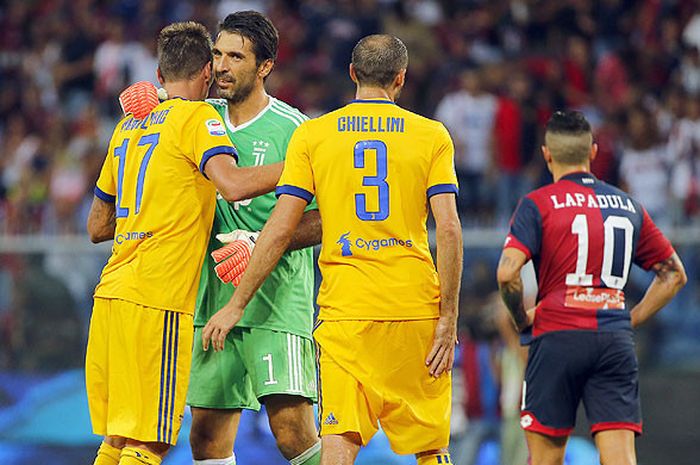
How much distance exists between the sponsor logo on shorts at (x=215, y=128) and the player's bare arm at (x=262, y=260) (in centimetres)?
46

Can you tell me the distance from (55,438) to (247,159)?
5.13 meters

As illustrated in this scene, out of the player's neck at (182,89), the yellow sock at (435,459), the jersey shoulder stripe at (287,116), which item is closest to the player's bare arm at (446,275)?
the yellow sock at (435,459)

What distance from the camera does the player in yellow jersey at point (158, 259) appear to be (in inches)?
223

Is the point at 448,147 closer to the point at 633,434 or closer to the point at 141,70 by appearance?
the point at 633,434

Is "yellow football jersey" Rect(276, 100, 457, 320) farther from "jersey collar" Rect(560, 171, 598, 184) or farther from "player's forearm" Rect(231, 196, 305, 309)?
"jersey collar" Rect(560, 171, 598, 184)

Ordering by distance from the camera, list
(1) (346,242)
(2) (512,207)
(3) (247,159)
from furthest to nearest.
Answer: (2) (512,207)
(3) (247,159)
(1) (346,242)

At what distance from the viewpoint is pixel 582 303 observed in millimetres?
6359

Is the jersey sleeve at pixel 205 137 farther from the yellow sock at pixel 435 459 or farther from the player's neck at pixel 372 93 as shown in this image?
the yellow sock at pixel 435 459

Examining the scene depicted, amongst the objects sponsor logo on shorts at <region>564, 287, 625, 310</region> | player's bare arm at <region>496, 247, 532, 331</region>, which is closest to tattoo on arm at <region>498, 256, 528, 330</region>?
player's bare arm at <region>496, 247, 532, 331</region>

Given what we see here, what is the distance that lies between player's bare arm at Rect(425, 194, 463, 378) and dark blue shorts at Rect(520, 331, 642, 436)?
1028 mm

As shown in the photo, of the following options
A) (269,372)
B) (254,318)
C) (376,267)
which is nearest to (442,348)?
(376,267)

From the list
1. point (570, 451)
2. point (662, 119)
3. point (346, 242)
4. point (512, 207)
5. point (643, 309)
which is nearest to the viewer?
point (346, 242)

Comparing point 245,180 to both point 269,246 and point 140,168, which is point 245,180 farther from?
point 140,168

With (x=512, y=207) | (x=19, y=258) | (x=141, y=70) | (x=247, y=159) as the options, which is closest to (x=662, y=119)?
(x=512, y=207)
